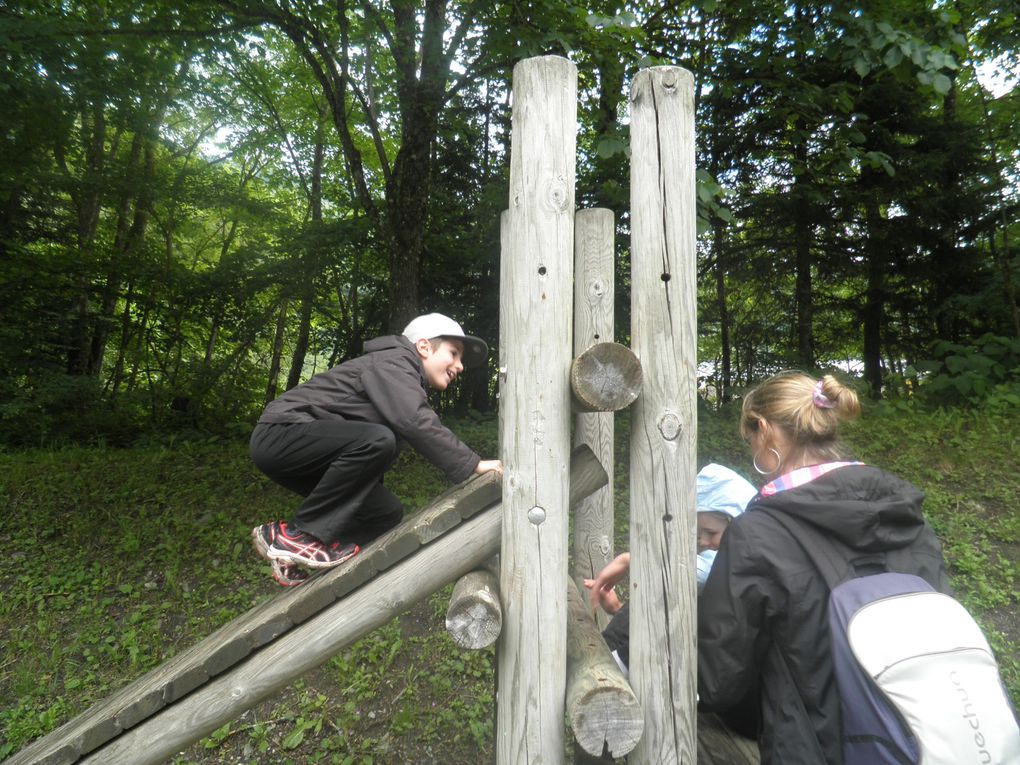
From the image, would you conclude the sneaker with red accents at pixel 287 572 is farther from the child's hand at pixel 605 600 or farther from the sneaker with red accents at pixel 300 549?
the child's hand at pixel 605 600

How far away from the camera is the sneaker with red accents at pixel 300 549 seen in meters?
2.55

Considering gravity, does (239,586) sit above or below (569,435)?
below

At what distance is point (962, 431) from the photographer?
646 centimetres

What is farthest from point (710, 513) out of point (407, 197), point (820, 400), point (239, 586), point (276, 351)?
point (276, 351)

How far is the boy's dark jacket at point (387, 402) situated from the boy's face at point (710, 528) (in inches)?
35.6

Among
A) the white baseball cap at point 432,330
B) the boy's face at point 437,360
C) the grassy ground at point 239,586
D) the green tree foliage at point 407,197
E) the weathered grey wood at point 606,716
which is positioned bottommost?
the grassy ground at point 239,586

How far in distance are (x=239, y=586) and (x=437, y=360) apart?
3104 millimetres

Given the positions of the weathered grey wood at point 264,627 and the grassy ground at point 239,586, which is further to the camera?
the grassy ground at point 239,586

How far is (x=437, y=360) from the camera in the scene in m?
2.85

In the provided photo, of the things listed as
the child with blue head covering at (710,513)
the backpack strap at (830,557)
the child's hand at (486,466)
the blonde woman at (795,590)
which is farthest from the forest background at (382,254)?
the backpack strap at (830,557)

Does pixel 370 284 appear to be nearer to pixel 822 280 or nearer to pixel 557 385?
pixel 822 280

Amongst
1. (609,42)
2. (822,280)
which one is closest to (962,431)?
(822,280)

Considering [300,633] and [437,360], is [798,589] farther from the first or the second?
[437,360]

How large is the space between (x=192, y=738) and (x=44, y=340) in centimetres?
832
